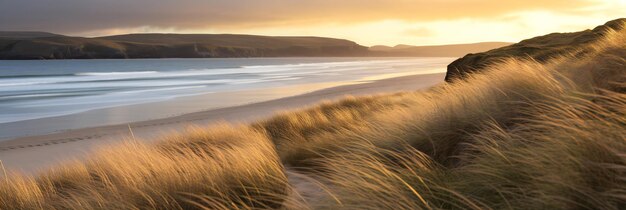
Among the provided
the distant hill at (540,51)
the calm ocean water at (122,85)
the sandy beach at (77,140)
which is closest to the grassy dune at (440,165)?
the sandy beach at (77,140)

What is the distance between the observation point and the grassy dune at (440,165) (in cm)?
309

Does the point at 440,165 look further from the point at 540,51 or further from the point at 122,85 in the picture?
the point at 122,85

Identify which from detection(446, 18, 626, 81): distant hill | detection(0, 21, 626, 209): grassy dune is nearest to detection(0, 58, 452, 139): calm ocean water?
detection(446, 18, 626, 81): distant hill

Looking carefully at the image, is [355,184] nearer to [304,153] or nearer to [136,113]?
[304,153]

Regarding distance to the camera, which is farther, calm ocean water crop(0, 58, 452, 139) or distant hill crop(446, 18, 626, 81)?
calm ocean water crop(0, 58, 452, 139)

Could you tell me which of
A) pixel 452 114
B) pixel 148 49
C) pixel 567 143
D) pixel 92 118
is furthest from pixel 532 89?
pixel 148 49

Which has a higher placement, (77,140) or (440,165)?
(440,165)

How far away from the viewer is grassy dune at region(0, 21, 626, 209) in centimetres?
309

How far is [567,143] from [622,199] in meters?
0.76

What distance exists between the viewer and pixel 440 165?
4512 mm

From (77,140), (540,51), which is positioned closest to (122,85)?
(77,140)

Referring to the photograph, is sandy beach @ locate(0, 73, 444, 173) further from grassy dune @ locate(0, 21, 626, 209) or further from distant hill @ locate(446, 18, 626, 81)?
distant hill @ locate(446, 18, 626, 81)

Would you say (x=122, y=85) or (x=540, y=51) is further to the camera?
(x=122, y=85)

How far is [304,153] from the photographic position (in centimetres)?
693
